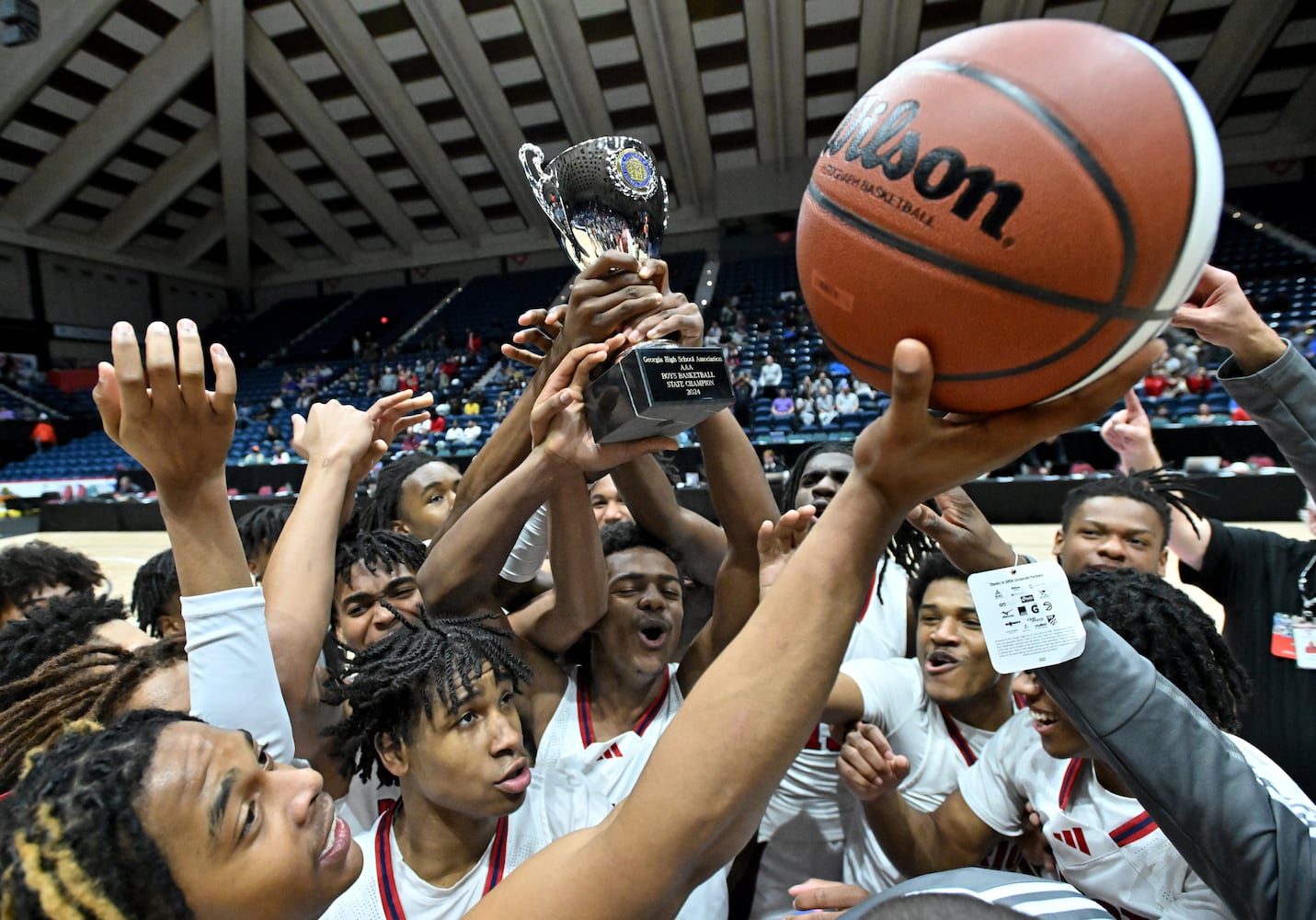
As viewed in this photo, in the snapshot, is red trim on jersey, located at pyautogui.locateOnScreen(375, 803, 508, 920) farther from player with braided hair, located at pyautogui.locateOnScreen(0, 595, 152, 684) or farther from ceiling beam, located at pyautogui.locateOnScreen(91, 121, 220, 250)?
ceiling beam, located at pyautogui.locateOnScreen(91, 121, 220, 250)

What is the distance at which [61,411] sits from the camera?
1644 cm

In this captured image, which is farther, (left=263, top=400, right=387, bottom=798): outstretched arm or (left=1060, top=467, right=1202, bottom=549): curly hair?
(left=1060, top=467, right=1202, bottom=549): curly hair

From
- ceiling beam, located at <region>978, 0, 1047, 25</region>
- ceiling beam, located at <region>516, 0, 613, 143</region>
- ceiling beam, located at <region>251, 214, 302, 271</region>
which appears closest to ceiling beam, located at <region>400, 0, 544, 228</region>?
ceiling beam, located at <region>516, 0, 613, 143</region>

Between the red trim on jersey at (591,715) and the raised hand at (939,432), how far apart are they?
1092mm

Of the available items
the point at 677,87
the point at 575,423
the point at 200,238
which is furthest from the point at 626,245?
the point at 200,238

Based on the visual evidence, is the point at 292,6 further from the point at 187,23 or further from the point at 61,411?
the point at 61,411

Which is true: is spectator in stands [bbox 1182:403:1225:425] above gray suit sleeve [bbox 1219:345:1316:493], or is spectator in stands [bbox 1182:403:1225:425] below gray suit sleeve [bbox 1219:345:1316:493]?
below

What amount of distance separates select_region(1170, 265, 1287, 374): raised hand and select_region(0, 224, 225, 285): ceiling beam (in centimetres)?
2109

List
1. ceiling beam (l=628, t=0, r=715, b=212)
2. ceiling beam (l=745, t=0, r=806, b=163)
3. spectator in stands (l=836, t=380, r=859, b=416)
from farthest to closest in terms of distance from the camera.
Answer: ceiling beam (l=628, t=0, r=715, b=212)
ceiling beam (l=745, t=0, r=806, b=163)
spectator in stands (l=836, t=380, r=859, b=416)

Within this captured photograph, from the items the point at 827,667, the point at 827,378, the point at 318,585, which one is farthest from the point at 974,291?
the point at 827,378

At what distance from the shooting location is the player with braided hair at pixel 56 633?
1.68 m

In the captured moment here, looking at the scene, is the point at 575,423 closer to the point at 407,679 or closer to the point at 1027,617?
the point at 407,679

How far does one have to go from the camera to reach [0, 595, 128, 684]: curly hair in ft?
5.49

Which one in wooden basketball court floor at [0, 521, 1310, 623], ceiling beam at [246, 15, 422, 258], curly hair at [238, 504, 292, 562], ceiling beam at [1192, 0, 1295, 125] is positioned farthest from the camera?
ceiling beam at [246, 15, 422, 258]
